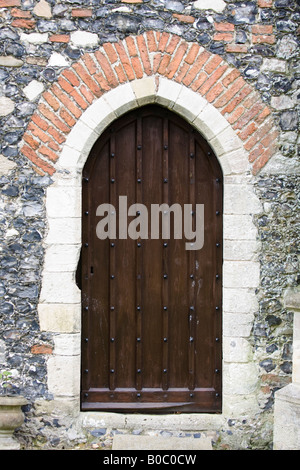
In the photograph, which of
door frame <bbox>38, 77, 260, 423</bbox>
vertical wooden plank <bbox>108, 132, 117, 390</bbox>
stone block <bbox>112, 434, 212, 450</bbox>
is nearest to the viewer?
stone block <bbox>112, 434, 212, 450</bbox>

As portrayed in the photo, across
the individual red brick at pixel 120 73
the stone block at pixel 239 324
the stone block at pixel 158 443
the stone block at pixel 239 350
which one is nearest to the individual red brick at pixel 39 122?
the individual red brick at pixel 120 73

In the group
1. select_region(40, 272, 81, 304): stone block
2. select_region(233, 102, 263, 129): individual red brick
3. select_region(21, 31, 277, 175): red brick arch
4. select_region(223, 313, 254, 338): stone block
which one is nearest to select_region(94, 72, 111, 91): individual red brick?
select_region(21, 31, 277, 175): red brick arch

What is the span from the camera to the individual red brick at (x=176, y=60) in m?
4.47

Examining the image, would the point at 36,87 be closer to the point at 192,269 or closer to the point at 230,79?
the point at 230,79

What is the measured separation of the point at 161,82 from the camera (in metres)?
4.48

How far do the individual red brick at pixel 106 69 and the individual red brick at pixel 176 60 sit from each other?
0.41 metres

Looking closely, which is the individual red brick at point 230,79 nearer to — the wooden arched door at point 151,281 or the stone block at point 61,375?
the wooden arched door at point 151,281

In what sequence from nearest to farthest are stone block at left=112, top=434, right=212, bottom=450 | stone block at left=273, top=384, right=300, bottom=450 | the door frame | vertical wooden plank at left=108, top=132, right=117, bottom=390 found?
stone block at left=273, top=384, right=300, bottom=450 < stone block at left=112, top=434, right=212, bottom=450 < the door frame < vertical wooden plank at left=108, top=132, right=117, bottom=390

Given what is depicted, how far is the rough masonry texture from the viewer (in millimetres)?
4449

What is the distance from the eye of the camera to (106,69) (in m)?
4.45

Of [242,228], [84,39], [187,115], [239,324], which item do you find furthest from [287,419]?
[84,39]

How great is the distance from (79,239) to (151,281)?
67 centimetres

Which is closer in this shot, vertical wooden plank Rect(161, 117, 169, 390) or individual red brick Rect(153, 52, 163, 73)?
individual red brick Rect(153, 52, 163, 73)

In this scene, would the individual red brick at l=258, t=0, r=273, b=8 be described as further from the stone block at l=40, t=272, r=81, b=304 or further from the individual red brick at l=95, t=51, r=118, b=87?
the stone block at l=40, t=272, r=81, b=304
